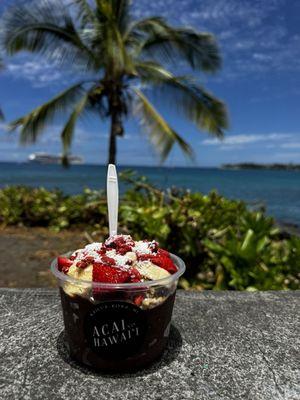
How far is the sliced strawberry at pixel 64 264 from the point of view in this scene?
129 cm

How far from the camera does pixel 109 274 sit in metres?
1.13

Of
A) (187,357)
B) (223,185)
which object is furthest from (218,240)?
(223,185)

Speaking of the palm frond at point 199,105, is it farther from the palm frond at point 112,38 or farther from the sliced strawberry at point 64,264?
the sliced strawberry at point 64,264

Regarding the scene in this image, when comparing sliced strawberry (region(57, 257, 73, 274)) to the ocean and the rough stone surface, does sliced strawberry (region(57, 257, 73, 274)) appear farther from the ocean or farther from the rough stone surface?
the ocean

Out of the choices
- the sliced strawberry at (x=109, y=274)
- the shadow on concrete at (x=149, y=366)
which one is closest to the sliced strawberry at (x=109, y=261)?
the sliced strawberry at (x=109, y=274)

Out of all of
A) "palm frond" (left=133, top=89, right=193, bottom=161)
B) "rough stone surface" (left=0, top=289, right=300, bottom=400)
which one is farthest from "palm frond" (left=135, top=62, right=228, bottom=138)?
"rough stone surface" (left=0, top=289, right=300, bottom=400)

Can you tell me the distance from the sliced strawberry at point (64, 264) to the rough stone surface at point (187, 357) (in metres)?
0.29

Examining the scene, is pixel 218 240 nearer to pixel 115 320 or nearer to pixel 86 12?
pixel 115 320

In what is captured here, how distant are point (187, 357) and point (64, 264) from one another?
1.75ft

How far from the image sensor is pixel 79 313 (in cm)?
117

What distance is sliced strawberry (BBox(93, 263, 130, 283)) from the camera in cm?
113

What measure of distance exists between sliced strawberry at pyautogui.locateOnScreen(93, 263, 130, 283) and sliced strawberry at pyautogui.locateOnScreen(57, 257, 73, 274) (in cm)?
17

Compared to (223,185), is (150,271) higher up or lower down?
higher up

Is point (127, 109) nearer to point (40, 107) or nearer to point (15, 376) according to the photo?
point (40, 107)
